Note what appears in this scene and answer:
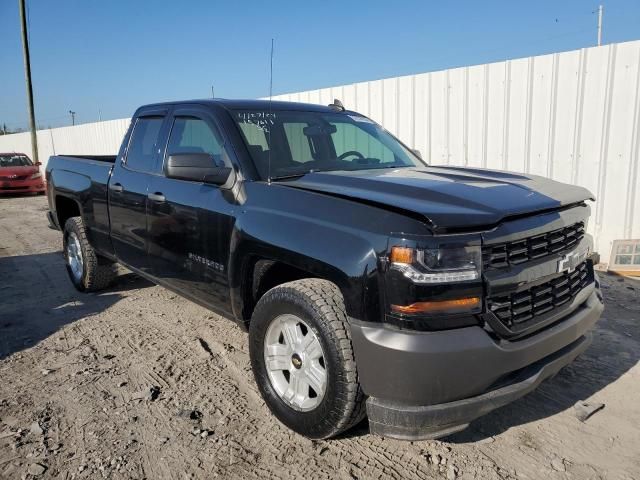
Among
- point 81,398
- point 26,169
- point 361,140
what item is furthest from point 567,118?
point 26,169

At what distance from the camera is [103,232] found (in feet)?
15.6

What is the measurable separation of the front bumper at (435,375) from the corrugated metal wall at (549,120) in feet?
15.0

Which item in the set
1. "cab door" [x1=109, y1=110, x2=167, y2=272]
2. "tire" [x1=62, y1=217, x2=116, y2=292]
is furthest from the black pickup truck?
"tire" [x1=62, y1=217, x2=116, y2=292]

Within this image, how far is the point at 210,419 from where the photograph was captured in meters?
2.95

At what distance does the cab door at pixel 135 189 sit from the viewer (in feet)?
13.3

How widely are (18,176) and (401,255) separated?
1723 cm

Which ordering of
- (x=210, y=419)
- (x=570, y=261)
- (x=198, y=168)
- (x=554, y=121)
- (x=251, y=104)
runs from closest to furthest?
(x=570, y=261)
(x=210, y=419)
(x=198, y=168)
(x=251, y=104)
(x=554, y=121)

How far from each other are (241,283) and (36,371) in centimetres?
180

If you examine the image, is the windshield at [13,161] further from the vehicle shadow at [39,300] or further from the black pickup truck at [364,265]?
the black pickup truck at [364,265]

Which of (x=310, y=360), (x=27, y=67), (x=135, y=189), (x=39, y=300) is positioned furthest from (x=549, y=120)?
(x=27, y=67)

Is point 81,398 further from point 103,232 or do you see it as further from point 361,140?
point 361,140

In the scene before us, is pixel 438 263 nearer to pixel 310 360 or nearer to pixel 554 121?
pixel 310 360

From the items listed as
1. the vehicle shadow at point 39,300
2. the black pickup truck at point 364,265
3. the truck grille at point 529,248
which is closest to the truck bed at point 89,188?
the vehicle shadow at point 39,300

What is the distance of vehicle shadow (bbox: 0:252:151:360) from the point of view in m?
4.29
